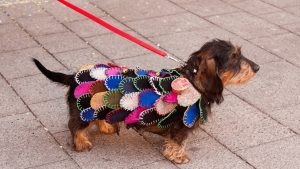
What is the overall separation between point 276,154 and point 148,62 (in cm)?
231

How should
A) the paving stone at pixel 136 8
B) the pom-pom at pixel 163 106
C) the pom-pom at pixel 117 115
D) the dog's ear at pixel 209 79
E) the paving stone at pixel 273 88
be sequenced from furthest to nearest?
1. the paving stone at pixel 136 8
2. the paving stone at pixel 273 88
3. the pom-pom at pixel 117 115
4. the pom-pom at pixel 163 106
5. the dog's ear at pixel 209 79

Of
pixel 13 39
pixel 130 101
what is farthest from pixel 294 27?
pixel 130 101

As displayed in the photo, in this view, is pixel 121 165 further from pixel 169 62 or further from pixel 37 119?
pixel 169 62

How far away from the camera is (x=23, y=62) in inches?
285

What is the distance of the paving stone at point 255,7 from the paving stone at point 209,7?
7.1 inches

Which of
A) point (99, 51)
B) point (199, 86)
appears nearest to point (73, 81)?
point (199, 86)

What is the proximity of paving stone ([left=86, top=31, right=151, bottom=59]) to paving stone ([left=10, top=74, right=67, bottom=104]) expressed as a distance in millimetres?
1026

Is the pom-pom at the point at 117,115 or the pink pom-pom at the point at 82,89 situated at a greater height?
the pink pom-pom at the point at 82,89

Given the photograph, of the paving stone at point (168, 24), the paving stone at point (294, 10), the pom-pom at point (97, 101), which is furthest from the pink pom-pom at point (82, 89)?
the paving stone at point (294, 10)

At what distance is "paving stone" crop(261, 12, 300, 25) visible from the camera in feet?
28.1

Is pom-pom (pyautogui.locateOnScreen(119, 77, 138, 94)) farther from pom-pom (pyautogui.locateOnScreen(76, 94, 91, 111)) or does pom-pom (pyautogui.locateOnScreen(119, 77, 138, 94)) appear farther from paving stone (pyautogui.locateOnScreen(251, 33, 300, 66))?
paving stone (pyautogui.locateOnScreen(251, 33, 300, 66))

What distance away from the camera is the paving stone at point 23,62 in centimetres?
696

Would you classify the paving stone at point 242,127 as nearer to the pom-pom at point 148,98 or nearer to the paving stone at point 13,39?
the pom-pom at point 148,98

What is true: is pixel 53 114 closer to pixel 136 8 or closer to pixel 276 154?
pixel 276 154
